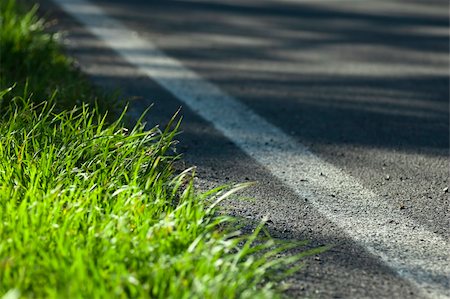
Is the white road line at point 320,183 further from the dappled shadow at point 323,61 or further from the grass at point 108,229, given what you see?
the grass at point 108,229

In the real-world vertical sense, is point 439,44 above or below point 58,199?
below

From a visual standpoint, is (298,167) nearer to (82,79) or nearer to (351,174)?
(351,174)

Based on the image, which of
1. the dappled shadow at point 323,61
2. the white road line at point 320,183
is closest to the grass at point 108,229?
the white road line at point 320,183

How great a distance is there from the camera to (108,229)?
3578 millimetres

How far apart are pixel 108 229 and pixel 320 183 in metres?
1.56

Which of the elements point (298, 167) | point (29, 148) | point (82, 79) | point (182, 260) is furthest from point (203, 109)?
point (182, 260)

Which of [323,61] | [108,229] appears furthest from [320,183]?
[323,61]

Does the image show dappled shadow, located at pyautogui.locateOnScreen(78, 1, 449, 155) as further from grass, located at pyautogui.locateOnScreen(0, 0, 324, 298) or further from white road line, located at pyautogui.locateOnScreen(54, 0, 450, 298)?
grass, located at pyautogui.locateOnScreen(0, 0, 324, 298)

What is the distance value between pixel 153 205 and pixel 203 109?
98.3 inches

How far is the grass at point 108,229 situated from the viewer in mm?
3207

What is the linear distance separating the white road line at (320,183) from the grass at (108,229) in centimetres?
41

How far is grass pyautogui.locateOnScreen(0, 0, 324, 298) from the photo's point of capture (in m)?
3.21

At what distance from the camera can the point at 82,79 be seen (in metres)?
6.56

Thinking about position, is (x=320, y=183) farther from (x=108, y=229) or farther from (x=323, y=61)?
(x=323, y=61)
